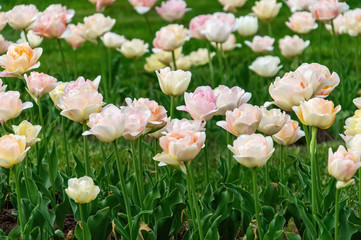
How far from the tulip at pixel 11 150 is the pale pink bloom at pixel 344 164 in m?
0.90

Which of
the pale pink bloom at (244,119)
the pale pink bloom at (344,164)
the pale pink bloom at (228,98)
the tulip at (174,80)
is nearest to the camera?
the pale pink bloom at (344,164)

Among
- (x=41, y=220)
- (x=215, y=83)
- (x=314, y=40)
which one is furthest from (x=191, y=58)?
(x=41, y=220)

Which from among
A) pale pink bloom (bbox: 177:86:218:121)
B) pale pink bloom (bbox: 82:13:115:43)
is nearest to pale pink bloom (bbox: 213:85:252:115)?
pale pink bloom (bbox: 177:86:218:121)

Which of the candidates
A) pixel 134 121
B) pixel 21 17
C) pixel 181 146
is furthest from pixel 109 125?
pixel 21 17

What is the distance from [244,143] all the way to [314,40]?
4408mm

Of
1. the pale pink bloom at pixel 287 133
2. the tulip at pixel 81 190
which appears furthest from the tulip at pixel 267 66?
the tulip at pixel 81 190

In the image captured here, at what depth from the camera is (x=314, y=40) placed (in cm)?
616

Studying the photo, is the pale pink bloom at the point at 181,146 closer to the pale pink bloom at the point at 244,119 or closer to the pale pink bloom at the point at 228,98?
the pale pink bloom at the point at 244,119

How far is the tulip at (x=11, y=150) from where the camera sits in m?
2.05

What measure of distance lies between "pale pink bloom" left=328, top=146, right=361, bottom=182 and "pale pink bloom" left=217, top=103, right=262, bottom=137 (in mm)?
288

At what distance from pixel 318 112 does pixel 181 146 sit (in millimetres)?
411

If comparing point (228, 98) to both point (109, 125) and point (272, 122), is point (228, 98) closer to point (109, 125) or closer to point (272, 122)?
point (272, 122)

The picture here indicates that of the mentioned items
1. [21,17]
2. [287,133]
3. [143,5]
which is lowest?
[143,5]

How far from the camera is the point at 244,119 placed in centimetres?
210
